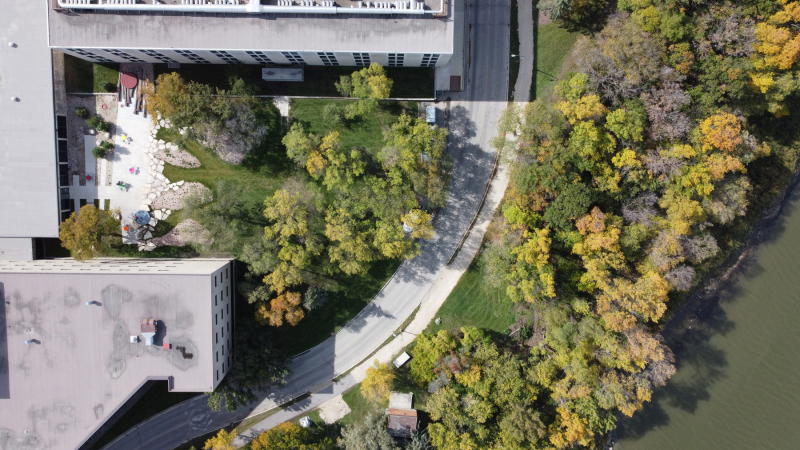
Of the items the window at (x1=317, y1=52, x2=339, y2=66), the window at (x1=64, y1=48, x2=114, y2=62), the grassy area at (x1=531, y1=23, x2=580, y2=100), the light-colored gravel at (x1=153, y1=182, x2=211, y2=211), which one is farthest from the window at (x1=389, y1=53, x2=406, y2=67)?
the window at (x1=64, y1=48, x2=114, y2=62)

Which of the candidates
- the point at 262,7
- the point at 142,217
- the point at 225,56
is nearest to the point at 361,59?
the point at 262,7

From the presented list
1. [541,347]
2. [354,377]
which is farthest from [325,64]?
[541,347]

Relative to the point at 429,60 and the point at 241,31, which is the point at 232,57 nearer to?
the point at 241,31

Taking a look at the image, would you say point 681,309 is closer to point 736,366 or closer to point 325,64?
point 736,366

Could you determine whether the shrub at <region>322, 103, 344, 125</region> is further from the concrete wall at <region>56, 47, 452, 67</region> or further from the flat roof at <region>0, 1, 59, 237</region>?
the flat roof at <region>0, 1, 59, 237</region>

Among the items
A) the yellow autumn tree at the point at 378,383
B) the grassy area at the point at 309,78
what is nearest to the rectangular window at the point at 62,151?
the grassy area at the point at 309,78

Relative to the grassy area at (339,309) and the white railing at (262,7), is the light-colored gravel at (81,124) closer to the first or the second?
the white railing at (262,7)

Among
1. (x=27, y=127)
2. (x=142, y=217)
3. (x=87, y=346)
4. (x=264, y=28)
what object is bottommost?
(x=87, y=346)
